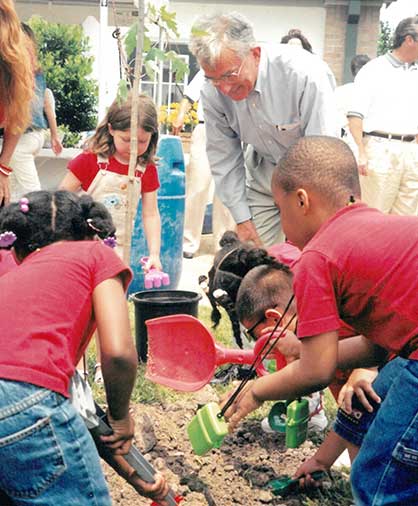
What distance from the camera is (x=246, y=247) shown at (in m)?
3.21

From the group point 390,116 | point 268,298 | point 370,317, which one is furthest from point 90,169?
point 390,116

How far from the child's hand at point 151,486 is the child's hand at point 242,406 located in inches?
10.4

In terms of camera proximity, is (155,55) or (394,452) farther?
(155,55)

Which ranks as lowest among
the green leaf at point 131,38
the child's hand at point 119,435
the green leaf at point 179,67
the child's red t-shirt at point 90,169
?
the child's hand at point 119,435

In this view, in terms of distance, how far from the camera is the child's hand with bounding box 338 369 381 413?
2.29 metres

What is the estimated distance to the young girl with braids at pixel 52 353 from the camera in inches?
71.6

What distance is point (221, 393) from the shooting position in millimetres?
3750

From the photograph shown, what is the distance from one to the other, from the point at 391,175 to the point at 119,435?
406cm

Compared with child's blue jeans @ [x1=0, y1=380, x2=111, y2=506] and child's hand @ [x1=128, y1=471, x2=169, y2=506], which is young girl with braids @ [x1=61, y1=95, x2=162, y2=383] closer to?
child's hand @ [x1=128, y1=471, x2=169, y2=506]

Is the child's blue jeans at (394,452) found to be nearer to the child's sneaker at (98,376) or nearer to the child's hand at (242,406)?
the child's hand at (242,406)

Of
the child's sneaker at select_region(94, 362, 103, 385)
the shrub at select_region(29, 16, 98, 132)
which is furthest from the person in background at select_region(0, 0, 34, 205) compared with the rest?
the shrub at select_region(29, 16, 98, 132)

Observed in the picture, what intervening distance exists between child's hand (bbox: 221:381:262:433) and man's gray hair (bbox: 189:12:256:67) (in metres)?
1.60

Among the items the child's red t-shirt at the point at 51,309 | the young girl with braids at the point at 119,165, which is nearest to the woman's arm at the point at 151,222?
the young girl with braids at the point at 119,165

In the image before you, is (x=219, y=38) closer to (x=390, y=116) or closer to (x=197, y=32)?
(x=197, y=32)
